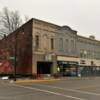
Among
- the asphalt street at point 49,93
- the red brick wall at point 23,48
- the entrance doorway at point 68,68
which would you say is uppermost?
the red brick wall at point 23,48

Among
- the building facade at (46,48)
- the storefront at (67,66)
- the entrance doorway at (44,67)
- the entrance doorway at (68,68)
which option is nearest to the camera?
the building facade at (46,48)

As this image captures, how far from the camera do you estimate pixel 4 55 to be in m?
51.1

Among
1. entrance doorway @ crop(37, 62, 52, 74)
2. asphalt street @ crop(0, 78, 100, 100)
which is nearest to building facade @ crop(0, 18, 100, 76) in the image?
entrance doorway @ crop(37, 62, 52, 74)

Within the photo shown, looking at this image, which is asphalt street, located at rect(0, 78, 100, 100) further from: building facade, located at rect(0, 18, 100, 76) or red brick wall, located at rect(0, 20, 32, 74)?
red brick wall, located at rect(0, 20, 32, 74)

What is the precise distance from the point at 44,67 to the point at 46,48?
375cm

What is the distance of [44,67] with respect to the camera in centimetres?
5197

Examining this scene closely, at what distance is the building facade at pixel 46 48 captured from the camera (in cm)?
4891

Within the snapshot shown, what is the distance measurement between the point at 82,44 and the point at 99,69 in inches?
408

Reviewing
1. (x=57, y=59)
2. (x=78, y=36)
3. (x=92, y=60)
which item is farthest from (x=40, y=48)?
(x=92, y=60)

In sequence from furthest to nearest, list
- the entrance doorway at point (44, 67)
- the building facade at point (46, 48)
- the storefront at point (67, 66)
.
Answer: the storefront at point (67, 66), the entrance doorway at point (44, 67), the building facade at point (46, 48)

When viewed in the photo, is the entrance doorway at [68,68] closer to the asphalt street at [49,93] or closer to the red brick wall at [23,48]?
the red brick wall at [23,48]

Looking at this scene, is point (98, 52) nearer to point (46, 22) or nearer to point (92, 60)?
point (92, 60)

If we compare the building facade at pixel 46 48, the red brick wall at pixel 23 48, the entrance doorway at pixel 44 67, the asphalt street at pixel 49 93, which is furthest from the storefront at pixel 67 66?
the asphalt street at pixel 49 93

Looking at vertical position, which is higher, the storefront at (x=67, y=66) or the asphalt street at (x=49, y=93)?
the storefront at (x=67, y=66)
